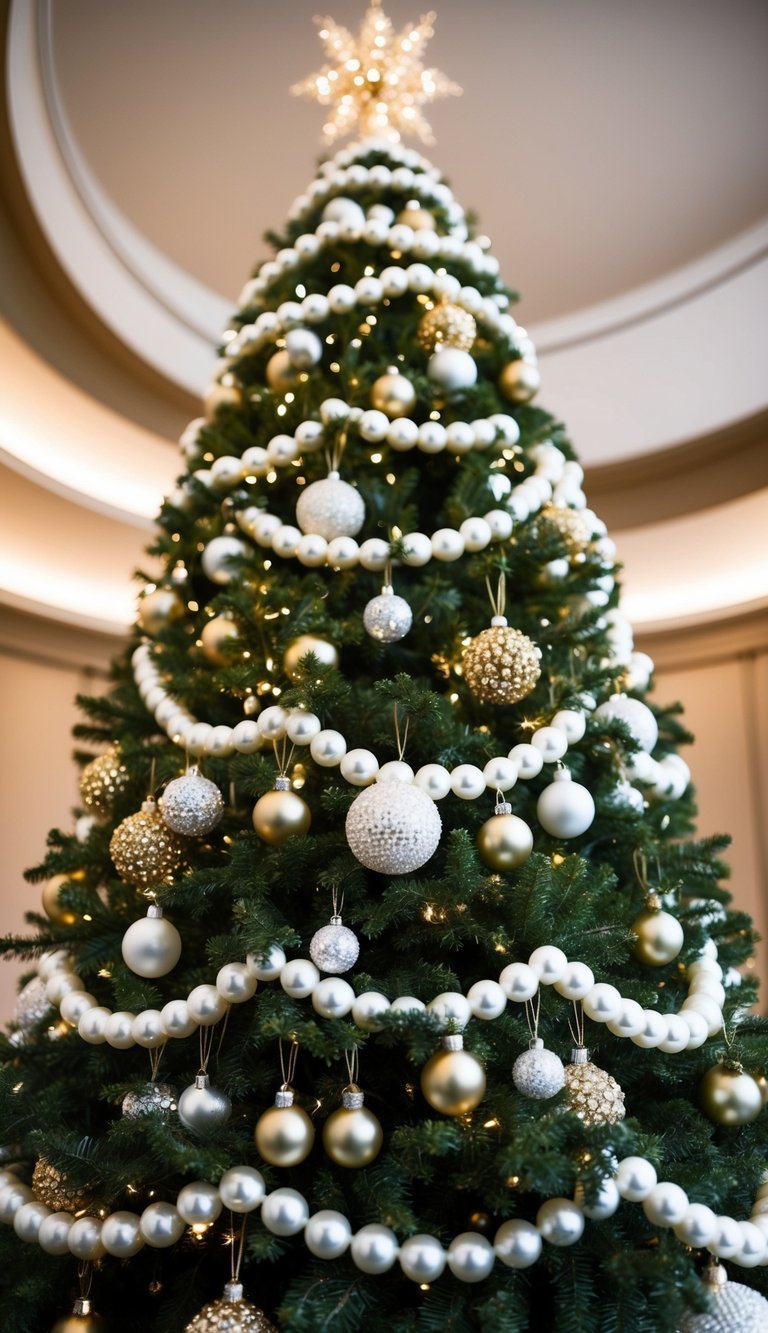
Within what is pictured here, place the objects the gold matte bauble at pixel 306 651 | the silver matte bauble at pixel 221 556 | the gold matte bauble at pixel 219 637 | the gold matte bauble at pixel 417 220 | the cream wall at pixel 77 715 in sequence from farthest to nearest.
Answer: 1. the cream wall at pixel 77 715
2. the gold matte bauble at pixel 417 220
3. the silver matte bauble at pixel 221 556
4. the gold matte bauble at pixel 219 637
5. the gold matte bauble at pixel 306 651

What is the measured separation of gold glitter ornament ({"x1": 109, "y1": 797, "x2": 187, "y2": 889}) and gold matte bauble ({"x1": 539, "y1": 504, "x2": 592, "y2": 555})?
2.34 ft

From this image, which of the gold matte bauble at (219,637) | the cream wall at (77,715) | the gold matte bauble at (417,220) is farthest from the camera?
the cream wall at (77,715)

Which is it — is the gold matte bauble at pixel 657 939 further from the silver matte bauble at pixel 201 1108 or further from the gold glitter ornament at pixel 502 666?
the silver matte bauble at pixel 201 1108

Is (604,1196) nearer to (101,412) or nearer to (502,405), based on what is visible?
(502,405)

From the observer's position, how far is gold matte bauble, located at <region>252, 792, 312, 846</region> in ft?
2.91

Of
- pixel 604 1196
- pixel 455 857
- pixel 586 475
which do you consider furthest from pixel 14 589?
pixel 604 1196

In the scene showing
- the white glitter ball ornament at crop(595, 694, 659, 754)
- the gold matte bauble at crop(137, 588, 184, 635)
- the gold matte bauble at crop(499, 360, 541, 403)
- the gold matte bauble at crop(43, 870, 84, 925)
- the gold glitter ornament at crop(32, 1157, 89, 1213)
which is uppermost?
the gold matte bauble at crop(499, 360, 541, 403)

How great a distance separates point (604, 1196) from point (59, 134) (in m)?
2.77

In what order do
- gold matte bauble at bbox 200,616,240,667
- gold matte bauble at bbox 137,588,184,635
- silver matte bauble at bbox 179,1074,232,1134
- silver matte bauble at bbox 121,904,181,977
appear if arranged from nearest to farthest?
1. silver matte bauble at bbox 179,1074,232,1134
2. silver matte bauble at bbox 121,904,181,977
3. gold matte bauble at bbox 200,616,240,667
4. gold matte bauble at bbox 137,588,184,635

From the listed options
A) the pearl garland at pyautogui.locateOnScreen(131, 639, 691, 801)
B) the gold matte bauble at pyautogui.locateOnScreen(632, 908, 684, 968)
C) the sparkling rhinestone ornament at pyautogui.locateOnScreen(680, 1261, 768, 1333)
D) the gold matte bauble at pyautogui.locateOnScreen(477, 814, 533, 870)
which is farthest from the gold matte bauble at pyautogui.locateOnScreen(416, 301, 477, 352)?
the sparkling rhinestone ornament at pyautogui.locateOnScreen(680, 1261, 768, 1333)

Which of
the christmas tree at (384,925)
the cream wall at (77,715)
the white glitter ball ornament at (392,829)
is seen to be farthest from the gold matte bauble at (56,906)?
the cream wall at (77,715)

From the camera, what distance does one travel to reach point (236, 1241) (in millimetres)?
773

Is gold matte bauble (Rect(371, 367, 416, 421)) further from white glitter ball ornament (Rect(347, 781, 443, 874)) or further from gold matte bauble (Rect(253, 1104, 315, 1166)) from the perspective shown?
gold matte bauble (Rect(253, 1104, 315, 1166))

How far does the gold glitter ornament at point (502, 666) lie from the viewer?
0.98 meters
